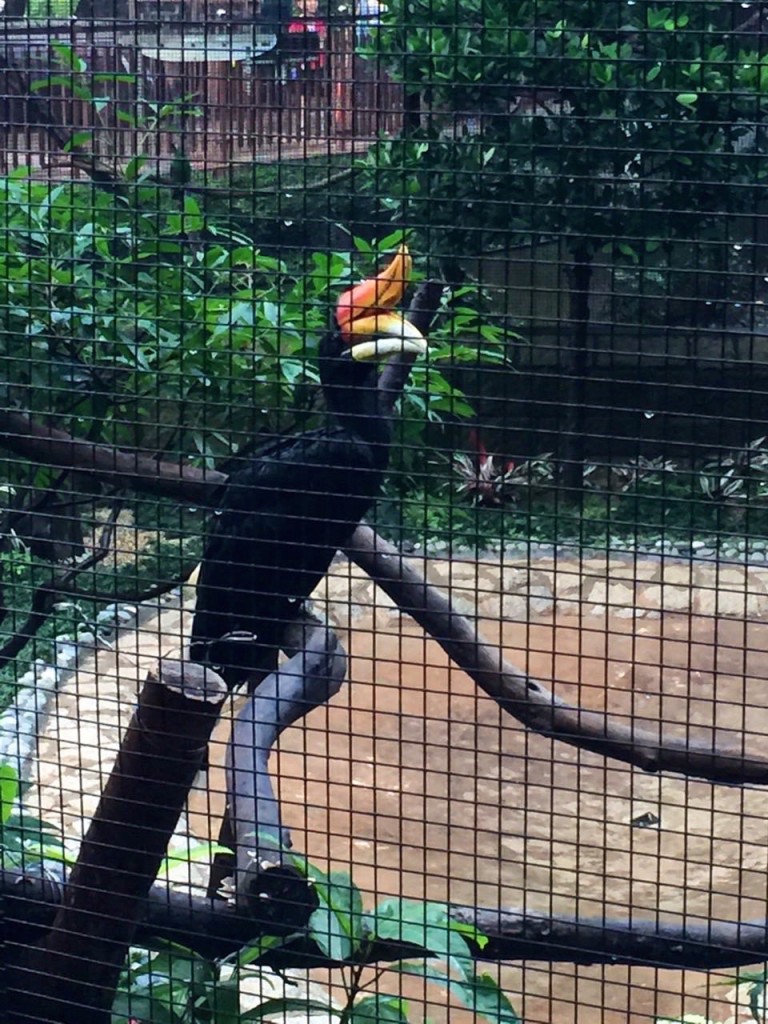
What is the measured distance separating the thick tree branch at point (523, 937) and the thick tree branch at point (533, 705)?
17cm

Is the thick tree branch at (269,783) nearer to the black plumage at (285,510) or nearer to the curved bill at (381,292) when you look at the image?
the black plumage at (285,510)

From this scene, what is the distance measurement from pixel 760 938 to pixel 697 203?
1983 mm

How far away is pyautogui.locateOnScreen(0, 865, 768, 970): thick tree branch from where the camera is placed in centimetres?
128

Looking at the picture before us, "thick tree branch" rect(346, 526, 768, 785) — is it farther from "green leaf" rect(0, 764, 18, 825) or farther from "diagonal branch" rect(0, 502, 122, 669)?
"green leaf" rect(0, 764, 18, 825)

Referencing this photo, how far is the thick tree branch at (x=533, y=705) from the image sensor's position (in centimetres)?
141

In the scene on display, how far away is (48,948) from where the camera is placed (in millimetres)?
1394

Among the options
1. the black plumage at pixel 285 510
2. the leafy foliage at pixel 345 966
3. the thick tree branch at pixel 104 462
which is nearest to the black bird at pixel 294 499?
the black plumage at pixel 285 510

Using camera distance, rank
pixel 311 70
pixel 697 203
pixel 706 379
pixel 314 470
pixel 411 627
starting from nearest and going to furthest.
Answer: pixel 311 70 < pixel 314 470 < pixel 697 203 < pixel 411 627 < pixel 706 379

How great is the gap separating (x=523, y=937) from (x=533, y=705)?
264 millimetres

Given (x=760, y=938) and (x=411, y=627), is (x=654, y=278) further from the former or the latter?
(x=760, y=938)

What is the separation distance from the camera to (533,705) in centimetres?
149

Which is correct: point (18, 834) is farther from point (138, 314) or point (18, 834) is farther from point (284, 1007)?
point (138, 314)

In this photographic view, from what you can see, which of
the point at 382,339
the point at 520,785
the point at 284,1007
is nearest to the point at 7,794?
the point at 284,1007

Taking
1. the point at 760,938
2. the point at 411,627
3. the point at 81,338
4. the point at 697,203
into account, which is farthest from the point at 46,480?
the point at 411,627
